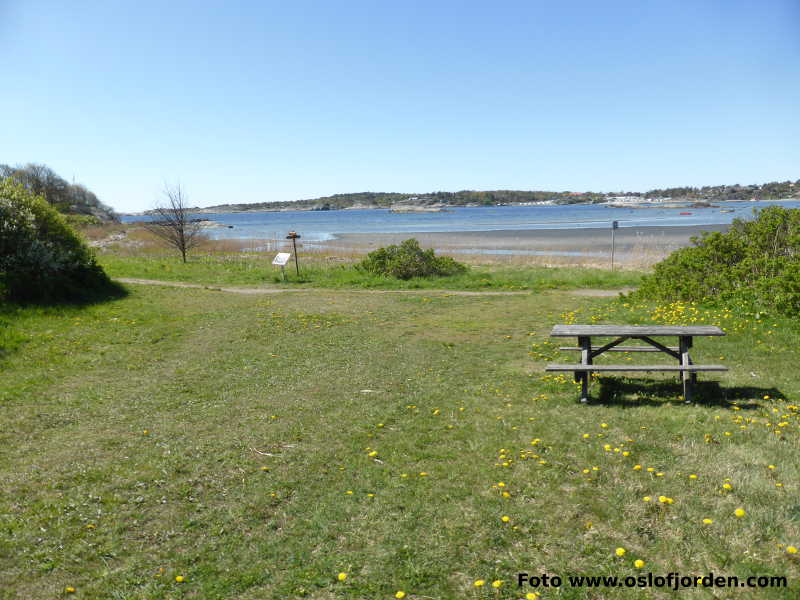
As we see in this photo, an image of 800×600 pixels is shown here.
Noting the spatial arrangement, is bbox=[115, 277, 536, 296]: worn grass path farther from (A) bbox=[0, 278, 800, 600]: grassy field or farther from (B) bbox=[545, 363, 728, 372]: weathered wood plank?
(B) bbox=[545, 363, 728, 372]: weathered wood plank

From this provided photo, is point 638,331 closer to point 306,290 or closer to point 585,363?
point 585,363

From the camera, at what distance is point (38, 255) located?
1427 centimetres

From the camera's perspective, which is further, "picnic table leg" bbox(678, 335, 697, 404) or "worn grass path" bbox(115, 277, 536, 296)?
"worn grass path" bbox(115, 277, 536, 296)

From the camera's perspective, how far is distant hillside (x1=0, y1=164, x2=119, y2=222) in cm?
6494

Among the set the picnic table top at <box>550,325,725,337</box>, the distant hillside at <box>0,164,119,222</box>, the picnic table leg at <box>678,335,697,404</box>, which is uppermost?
the distant hillside at <box>0,164,119,222</box>

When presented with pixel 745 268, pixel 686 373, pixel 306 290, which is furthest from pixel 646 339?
pixel 306 290

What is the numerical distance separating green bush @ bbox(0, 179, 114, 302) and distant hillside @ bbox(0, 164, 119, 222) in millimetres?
49364

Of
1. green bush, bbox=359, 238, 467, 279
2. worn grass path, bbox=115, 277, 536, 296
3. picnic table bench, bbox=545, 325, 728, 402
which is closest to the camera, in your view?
picnic table bench, bbox=545, 325, 728, 402

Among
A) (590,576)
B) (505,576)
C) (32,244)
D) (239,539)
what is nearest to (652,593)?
(590,576)

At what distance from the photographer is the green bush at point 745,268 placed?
10859mm

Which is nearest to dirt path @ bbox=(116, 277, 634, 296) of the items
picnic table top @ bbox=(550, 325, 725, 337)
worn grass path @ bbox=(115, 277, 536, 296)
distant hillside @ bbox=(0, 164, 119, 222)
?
worn grass path @ bbox=(115, 277, 536, 296)

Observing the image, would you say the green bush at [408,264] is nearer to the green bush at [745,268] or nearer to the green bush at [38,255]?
the green bush at [745,268]


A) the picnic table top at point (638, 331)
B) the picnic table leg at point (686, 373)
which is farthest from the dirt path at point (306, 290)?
the picnic table leg at point (686, 373)

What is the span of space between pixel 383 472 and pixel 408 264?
1628 centimetres
